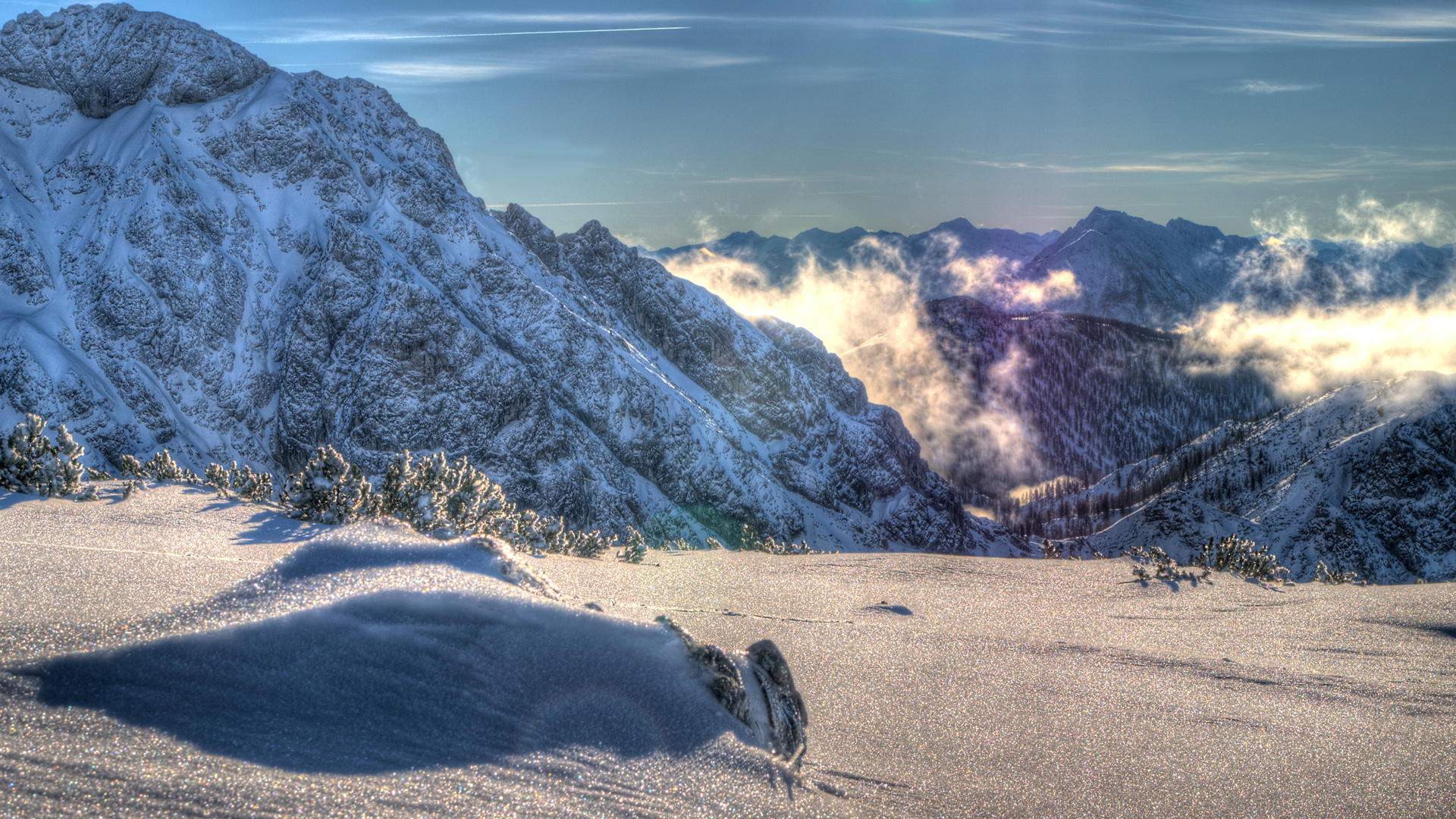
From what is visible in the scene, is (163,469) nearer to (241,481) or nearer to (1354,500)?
(241,481)

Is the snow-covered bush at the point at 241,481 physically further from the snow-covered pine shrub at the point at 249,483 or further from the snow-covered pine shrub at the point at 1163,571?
the snow-covered pine shrub at the point at 1163,571

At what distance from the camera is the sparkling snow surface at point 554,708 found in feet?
7.45

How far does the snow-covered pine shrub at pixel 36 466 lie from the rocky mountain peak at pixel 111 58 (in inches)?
3076

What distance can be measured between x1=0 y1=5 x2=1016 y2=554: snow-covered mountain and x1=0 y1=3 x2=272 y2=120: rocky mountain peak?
19 centimetres

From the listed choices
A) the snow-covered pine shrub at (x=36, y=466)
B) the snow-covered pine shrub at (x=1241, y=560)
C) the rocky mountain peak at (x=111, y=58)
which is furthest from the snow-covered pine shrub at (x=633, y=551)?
the rocky mountain peak at (x=111, y=58)

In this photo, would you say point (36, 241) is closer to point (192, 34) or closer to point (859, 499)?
point (192, 34)

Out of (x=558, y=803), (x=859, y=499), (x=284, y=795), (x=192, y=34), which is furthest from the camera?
(x=859, y=499)

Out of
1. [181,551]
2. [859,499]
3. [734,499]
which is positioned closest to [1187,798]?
[181,551]

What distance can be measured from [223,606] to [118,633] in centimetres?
34

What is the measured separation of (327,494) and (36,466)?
223cm

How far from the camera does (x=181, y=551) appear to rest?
14.6 ft

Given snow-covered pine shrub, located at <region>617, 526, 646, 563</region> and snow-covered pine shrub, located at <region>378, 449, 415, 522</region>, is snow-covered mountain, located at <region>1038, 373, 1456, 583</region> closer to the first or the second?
snow-covered pine shrub, located at <region>617, 526, 646, 563</region>

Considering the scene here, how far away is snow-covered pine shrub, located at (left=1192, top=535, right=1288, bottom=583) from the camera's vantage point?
26.2ft

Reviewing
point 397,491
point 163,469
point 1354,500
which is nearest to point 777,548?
point 397,491
